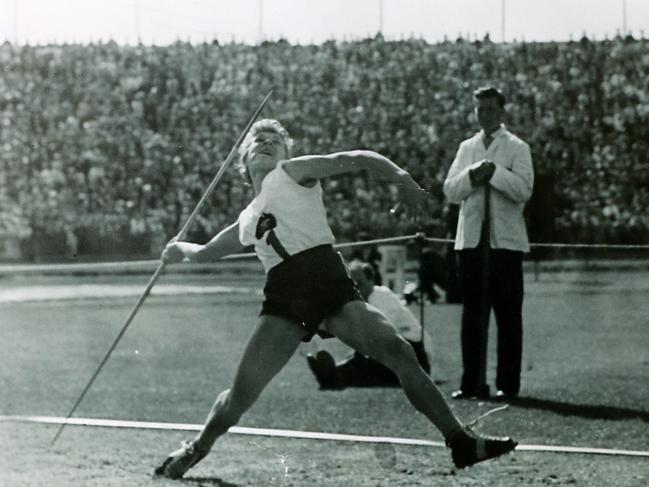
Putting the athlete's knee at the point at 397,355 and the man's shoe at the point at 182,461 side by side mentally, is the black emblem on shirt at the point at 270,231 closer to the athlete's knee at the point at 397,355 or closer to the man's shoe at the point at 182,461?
the athlete's knee at the point at 397,355

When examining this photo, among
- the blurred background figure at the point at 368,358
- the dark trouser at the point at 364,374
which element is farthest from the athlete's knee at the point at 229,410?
the dark trouser at the point at 364,374

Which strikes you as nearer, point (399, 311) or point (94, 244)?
point (399, 311)

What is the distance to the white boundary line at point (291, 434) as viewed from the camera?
7.05m

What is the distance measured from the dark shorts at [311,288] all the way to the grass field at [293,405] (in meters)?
0.82

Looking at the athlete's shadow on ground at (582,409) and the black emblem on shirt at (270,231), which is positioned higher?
the black emblem on shirt at (270,231)

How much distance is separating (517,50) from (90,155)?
10210mm

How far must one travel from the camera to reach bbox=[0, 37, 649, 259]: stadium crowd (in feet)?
95.6

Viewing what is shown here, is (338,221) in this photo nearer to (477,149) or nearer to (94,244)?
(94,244)

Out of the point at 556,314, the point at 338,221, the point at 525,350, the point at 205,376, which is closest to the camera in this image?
the point at 205,376

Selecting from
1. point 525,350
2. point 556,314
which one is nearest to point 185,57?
point 556,314

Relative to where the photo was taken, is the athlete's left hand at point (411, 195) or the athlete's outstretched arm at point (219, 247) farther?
the athlete's outstretched arm at point (219, 247)

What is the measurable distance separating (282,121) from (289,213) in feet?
81.5

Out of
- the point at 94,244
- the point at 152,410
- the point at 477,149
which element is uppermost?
the point at 477,149

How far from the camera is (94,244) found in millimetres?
29781
